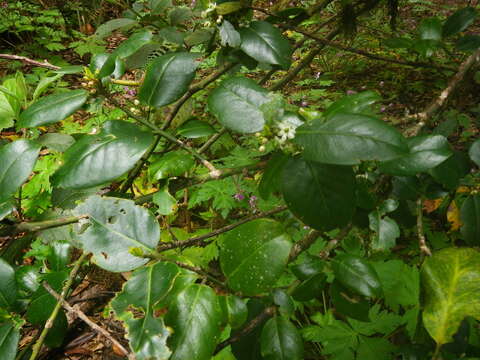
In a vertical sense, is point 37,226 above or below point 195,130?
below

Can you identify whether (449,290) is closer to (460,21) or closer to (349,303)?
(349,303)

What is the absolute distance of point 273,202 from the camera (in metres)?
2.42

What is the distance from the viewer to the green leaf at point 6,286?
30.1 inches

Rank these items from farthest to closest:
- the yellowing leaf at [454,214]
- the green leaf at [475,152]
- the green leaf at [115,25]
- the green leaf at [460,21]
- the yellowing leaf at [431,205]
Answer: the yellowing leaf at [431,205], the yellowing leaf at [454,214], the green leaf at [460,21], the green leaf at [115,25], the green leaf at [475,152]

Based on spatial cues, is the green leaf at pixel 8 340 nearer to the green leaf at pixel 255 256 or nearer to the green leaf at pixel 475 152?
the green leaf at pixel 255 256

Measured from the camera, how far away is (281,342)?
74cm

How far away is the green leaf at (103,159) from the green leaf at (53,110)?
81 millimetres

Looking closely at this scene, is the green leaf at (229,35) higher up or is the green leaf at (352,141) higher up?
the green leaf at (229,35)

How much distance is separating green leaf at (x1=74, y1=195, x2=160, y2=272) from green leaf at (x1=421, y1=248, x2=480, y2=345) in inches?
24.7

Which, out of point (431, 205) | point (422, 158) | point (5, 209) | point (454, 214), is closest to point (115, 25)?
point (5, 209)

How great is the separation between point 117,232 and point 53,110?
293 millimetres

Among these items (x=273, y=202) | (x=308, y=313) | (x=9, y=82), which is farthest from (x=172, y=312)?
(x=273, y=202)

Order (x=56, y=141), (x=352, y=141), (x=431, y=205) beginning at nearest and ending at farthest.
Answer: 1. (x=352, y=141)
2. (x=56, y=141)
3. (x=431, y=205)

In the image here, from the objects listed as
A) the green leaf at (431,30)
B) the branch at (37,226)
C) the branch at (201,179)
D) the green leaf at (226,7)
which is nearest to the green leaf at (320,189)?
the branch at (201,179)
